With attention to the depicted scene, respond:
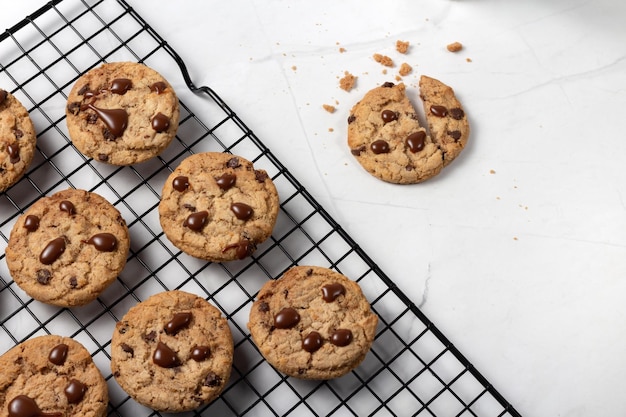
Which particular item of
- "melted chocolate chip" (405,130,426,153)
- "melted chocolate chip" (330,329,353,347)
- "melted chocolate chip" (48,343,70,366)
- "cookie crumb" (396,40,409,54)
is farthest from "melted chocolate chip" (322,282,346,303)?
"cookie crumb" (396,40,409,54)

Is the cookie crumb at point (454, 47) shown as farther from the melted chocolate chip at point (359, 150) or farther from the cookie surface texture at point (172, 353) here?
the cookie surface texture at point (172, 353)

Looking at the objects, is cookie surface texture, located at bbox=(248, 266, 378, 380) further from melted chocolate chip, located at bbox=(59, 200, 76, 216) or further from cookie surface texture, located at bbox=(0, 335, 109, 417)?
melted chocolate chip, located at bbox=(59, 200, 76, 216)

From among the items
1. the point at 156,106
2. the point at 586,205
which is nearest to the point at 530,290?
the point at 586,205

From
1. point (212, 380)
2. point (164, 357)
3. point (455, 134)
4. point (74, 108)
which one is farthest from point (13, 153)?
point (455, 134)

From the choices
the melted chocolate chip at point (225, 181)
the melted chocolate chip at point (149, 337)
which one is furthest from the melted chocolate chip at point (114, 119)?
the melted chocolate chip at point (149, 337)

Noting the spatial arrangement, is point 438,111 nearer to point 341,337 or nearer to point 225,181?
point 225,181
